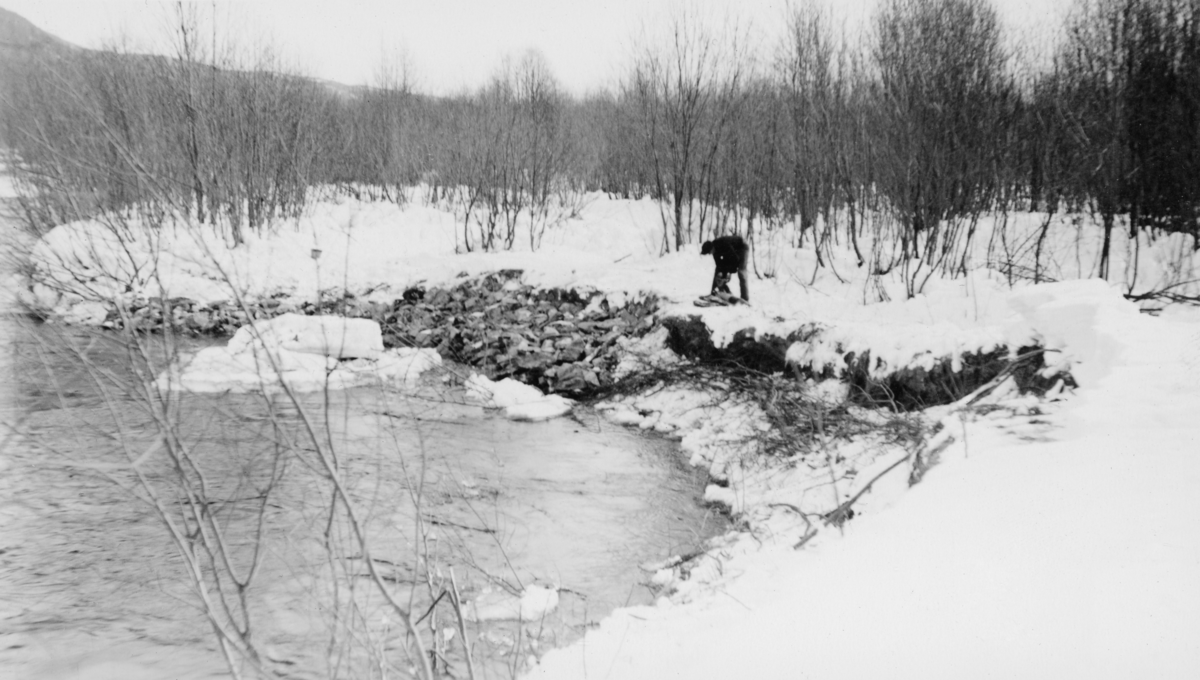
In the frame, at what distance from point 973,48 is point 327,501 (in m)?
10.8

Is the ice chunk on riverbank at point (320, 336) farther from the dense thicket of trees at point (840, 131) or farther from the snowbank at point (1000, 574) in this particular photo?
the snowbank at point (1000, 574)

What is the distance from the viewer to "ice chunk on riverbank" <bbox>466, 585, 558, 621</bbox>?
415 centimetres

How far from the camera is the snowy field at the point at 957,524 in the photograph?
2.51 metres

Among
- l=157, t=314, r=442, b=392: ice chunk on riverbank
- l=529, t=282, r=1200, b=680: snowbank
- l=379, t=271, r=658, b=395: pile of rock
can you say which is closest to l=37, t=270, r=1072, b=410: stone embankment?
l=379, t=271, r=658, b=395: pile of rock

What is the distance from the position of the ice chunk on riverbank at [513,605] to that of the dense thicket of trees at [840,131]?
3043 millimetres

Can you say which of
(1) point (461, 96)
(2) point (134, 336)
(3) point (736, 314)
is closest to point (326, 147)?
(1) point (461, 96)

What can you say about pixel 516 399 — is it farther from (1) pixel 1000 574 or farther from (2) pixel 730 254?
(1) pixel 1000 574

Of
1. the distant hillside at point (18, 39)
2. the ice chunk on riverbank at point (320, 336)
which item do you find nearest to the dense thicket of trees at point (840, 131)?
the distant hillside at point (18, 39)

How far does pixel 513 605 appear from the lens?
4.27m

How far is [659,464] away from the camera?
691cm

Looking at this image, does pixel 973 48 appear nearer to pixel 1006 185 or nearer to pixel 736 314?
pixel 1006 185

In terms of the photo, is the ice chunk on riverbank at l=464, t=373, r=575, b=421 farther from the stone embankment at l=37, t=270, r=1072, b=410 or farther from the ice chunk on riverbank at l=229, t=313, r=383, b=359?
the ice chunk on riverbank at l=229, t=313, r=383, b=359

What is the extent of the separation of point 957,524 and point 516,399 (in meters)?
6.01

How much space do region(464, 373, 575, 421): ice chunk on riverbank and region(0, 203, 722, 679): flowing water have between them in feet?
2.11
